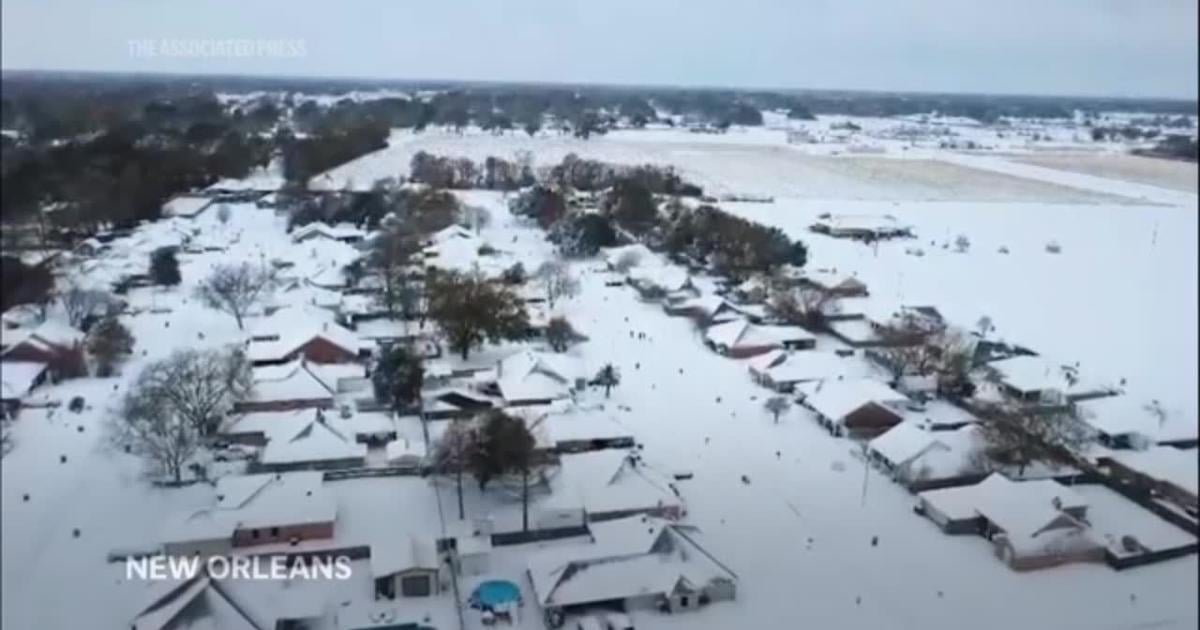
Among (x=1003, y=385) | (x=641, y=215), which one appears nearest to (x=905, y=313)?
(x=1003, y=385)

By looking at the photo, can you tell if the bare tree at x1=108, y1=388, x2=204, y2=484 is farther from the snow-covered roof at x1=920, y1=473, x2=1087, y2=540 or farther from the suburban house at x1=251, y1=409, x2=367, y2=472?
the snow-covered roof at x1=920, y1=473, x2=1087, y2=540

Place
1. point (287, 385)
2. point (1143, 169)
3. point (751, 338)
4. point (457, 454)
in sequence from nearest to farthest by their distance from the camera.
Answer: point (1143, 169), point (457, 454), point (287, 385), point (751, 338)

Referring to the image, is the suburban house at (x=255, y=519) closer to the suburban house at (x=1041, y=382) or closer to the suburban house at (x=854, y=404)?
the suburban house at (x=854, y=404)

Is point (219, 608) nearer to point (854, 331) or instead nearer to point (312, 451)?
point (312, 451)

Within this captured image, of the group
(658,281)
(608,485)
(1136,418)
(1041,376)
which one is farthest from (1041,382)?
(658,281)

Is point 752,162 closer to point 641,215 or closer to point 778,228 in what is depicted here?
point 778,228
